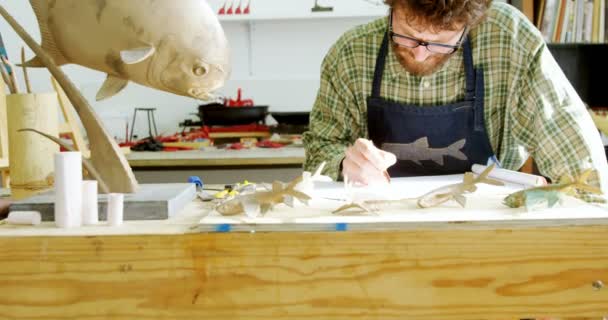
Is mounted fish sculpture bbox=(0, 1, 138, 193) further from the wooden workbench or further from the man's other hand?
the man's other hand

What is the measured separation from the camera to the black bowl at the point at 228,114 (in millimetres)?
3721

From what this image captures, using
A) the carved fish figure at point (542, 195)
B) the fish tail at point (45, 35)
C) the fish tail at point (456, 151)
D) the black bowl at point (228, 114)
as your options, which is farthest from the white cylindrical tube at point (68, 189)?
the black bowl at point (228, 114)

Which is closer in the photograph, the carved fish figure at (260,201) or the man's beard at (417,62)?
the carved fish figure at (260,201)

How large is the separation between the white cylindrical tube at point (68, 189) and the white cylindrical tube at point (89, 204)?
0.03 ft

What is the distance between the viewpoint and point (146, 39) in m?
1.02

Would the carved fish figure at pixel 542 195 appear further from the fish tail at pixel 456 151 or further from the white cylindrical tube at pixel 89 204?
the fish tail at pixel 456 151

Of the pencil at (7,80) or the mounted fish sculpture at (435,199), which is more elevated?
the pencil at (7,80)

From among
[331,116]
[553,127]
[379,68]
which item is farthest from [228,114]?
[553,127]

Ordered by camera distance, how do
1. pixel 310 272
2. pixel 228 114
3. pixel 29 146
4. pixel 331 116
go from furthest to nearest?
pixel 228 114, pixel 331 116, pixel 29 146, pixel 310 272

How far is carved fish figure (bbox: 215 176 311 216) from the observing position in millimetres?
972

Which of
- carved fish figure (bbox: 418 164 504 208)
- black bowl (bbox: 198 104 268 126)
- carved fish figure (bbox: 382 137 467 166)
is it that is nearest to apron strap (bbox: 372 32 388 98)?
carved fish figure (bbox: 382 137 467 166)

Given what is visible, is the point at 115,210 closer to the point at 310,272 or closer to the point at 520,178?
the point at 310,272

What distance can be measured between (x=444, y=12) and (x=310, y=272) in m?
0.72

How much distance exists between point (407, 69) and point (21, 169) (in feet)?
3.62
